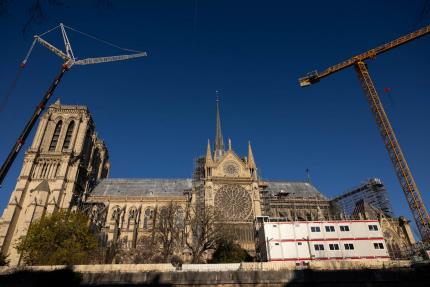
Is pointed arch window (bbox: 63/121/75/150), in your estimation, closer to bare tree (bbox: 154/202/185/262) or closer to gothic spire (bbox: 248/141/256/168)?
bare tree (bbox: 154/202/185/262)

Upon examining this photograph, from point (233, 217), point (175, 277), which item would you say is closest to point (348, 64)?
point (233, 217)

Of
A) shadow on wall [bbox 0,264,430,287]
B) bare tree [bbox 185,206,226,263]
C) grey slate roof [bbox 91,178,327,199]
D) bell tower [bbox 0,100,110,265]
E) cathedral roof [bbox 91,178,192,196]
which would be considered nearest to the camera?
shadow on wall [bbox 0,264,430,287]

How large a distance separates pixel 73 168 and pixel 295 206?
137 feet

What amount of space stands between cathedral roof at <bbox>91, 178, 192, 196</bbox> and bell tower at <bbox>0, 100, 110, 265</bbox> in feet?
9.62

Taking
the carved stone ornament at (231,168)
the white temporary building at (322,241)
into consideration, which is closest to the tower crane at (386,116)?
the white temporary building at (322,241)

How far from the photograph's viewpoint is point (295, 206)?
52500mm

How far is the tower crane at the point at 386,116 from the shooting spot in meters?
40.8

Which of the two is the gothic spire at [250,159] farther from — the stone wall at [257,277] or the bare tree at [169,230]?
the stone wall at [257,277]

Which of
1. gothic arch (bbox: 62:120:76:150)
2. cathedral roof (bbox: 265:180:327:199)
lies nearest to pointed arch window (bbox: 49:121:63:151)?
gothic arch (bbox: 62:120:76:150)

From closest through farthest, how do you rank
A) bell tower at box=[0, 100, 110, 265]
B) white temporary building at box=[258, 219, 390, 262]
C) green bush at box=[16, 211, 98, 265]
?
1. green bush at box=[16, 211, 98, 265]
2. white temporary building at box=[258, 219, 390, 262]
3. bell tower at box=[0, 100, 110, 265]

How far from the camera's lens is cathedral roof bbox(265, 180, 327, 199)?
187 ft

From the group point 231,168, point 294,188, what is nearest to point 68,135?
point 231,168

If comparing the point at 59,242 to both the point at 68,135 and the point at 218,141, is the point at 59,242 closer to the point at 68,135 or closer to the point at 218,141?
the point at 68,135

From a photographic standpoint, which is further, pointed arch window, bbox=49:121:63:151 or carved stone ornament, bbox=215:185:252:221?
pointed arch window, bbox=49:121:63:151
